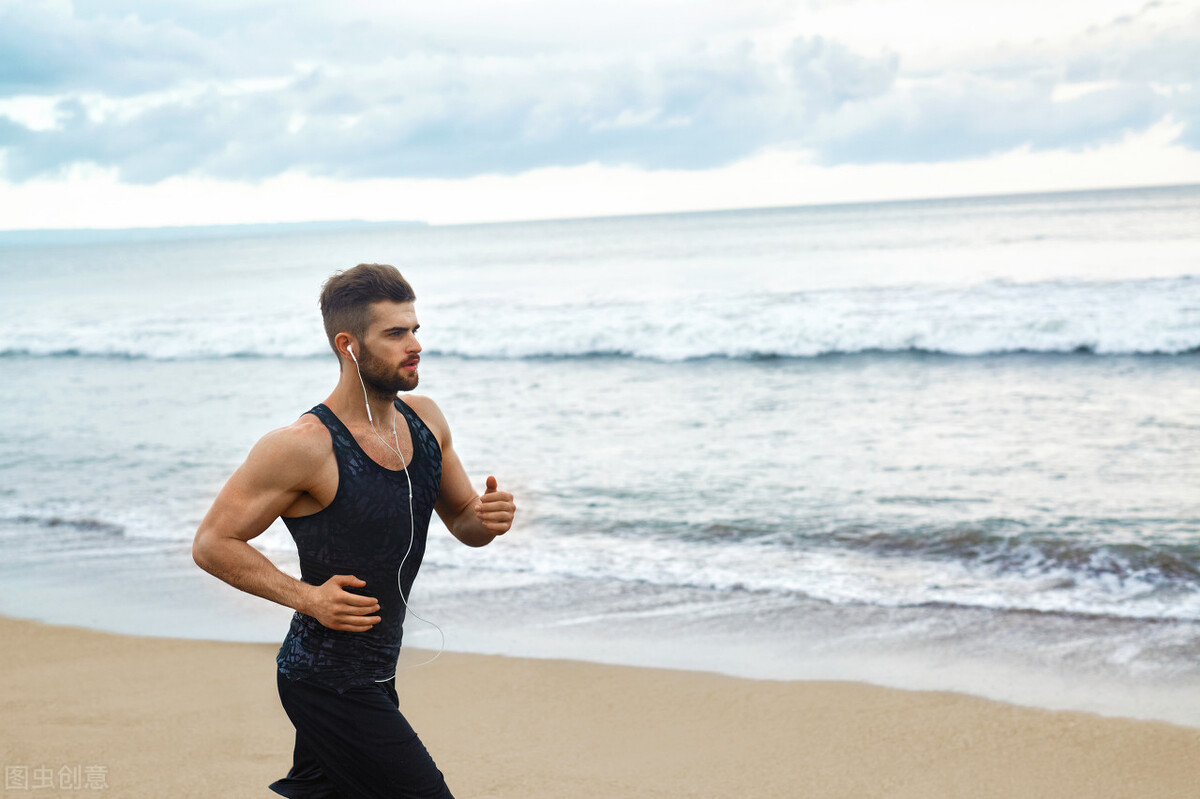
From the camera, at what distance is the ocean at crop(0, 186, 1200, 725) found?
19.1 feet

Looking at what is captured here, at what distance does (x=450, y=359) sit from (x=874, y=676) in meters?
18.1

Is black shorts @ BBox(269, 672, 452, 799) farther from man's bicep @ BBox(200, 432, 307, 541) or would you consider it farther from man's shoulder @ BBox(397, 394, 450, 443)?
man's shoulder @ BBox(397, 394, 450, 443)

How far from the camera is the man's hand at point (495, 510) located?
2723mm

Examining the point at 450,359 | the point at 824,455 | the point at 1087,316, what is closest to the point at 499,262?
the point at 450,359

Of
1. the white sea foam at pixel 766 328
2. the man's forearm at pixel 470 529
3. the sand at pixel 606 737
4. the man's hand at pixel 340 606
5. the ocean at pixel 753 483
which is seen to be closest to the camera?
the man's hand at pixel 340 606

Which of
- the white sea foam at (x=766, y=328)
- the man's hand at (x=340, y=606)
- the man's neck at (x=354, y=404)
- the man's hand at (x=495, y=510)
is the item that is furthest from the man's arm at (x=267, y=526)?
the white sea foam at (x=766, y=328)

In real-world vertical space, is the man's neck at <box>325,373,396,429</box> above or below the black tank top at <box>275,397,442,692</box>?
above

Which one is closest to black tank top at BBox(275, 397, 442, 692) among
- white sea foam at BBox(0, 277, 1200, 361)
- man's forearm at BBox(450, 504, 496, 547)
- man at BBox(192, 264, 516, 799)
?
man at BBox(192, 264, 516, 799)

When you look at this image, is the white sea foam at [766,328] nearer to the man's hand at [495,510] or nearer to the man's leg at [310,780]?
the man's hand at [495,510]

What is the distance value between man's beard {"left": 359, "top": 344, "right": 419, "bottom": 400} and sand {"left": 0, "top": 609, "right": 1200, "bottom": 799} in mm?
2233

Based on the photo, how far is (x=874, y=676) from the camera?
5156 millimetres

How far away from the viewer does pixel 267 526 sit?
2.46m

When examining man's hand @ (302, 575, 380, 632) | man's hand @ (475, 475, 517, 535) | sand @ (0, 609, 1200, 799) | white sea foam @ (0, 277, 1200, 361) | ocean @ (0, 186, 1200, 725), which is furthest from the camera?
white sea foam @ (0, 277, 1200, 361)

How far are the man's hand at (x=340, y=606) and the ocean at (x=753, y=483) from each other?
295cm
